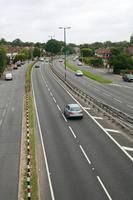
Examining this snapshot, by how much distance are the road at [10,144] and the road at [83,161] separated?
1931 mm

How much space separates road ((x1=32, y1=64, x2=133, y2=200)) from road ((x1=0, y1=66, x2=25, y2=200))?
1.93m

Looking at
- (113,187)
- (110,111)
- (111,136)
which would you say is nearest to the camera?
(113,187)

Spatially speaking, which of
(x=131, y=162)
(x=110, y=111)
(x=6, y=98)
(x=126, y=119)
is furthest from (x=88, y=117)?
(x=6, y=98)

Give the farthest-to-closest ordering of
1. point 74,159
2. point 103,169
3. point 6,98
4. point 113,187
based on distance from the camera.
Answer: point 6,98
point 74,159
point 103,169
point 113,187

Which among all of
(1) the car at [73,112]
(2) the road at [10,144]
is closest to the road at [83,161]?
(1) the car at [73,112]

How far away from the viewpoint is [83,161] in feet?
79.7

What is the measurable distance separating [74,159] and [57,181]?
410cm

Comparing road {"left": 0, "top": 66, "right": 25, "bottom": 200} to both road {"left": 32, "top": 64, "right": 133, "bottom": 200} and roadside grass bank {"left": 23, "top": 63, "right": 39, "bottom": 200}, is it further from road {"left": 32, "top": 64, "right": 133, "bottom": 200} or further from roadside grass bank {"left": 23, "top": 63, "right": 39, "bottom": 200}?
road {"left": 32, "top": 64, "right": 133, "bottom": 200}

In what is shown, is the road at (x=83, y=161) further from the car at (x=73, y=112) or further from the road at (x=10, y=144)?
the road at (x=10, y=144)

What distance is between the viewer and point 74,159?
24.8 m

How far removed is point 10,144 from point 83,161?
729 cm

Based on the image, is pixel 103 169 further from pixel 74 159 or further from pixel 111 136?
pixel 111 136

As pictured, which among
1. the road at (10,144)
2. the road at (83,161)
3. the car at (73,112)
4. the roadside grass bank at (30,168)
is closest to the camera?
the roadside grass bank at (30,168)

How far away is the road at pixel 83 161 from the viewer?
761 inches
